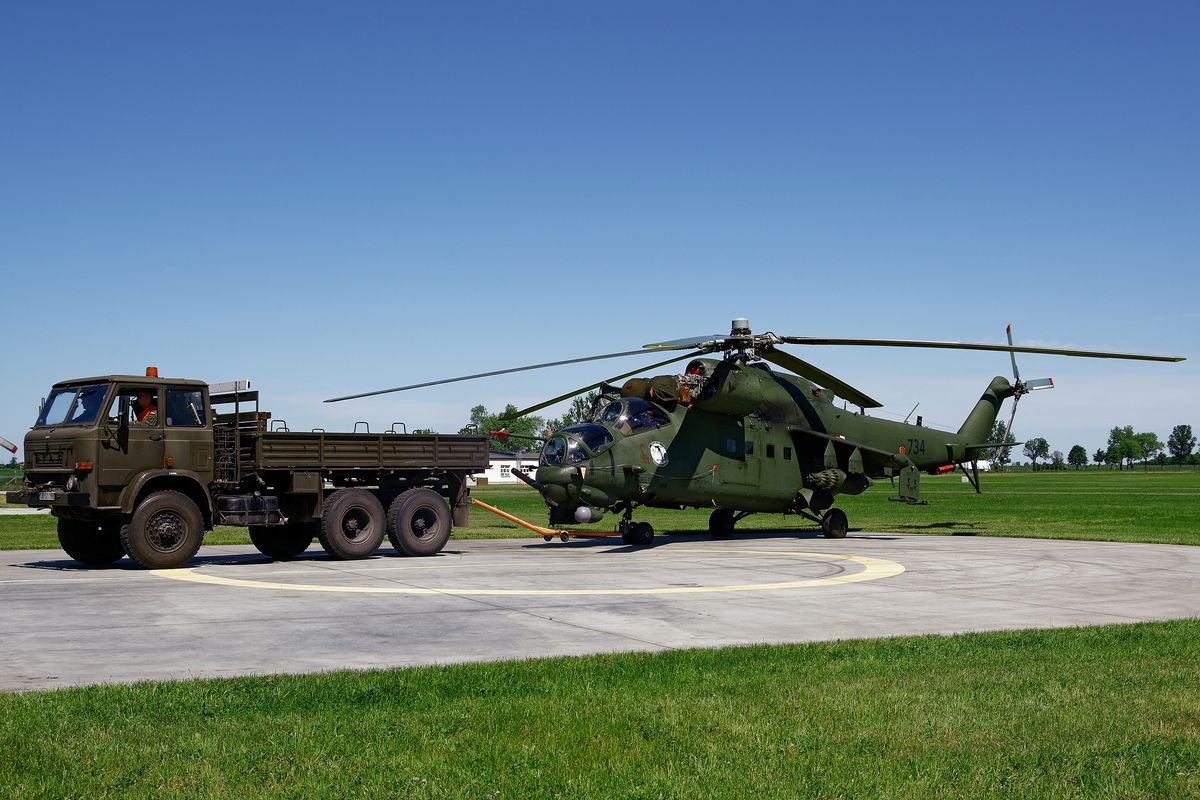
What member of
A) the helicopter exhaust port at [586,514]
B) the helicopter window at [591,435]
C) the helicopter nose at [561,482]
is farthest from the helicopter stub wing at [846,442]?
the helicopter nose at [561,482]

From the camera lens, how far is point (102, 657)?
9555 mm

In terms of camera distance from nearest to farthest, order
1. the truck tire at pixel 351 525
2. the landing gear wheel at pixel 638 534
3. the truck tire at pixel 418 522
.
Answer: the truck tire at pixel 351 525 < the truck tire at pixel 418 522 < the landing gear wheel at pixel 638 534

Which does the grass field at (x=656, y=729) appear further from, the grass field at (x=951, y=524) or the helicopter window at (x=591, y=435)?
the grass field at (x=951, y=524)

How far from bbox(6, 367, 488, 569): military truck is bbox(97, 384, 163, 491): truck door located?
0.02m

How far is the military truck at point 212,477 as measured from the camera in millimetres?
17328

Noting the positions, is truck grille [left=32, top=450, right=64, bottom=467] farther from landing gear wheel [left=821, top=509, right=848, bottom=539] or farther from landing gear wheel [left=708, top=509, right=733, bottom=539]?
landing gear wheel [left=821, top=509, right=848, bottom=539]

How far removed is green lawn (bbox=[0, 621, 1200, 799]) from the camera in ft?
18.9

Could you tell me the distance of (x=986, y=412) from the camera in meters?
32.2

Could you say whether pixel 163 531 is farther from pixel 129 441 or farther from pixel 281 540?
pixel 281 540

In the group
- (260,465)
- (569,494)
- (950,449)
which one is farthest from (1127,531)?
(260,465)

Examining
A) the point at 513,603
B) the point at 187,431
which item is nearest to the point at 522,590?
the point at 513,603

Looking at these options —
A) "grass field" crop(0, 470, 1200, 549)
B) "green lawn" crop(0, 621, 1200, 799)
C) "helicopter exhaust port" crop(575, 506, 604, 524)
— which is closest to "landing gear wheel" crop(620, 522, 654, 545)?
"helicopter exhaust port" crop(575, 506, 604, 524)

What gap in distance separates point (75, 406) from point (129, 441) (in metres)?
1.24

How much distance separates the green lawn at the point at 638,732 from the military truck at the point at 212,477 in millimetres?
10311
